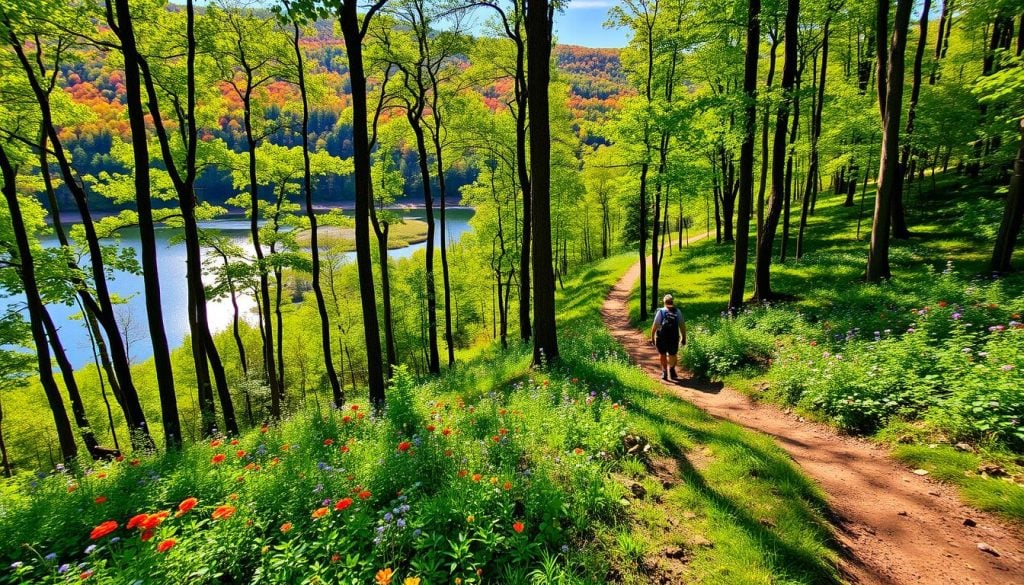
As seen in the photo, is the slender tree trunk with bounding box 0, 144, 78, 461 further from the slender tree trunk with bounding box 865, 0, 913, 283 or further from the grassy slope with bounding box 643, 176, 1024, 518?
the slender tree trunk with bounding box 865, 0, 913, 283

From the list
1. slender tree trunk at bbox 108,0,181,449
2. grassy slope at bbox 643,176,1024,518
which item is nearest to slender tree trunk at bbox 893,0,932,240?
grassy slope at bbox 643,176,1024,518

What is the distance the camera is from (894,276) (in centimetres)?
1184

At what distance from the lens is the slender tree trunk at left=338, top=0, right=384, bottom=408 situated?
7.61 metres

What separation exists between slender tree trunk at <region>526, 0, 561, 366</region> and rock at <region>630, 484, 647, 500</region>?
4.39 meters

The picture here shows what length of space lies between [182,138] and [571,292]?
2432cm

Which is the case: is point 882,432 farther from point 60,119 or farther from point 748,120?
point 60,119

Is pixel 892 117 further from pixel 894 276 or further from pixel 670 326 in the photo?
pixel 670 326

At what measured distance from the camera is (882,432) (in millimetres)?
5340

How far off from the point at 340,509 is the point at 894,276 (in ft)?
51.6

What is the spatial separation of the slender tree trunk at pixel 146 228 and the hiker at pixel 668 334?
421 inches

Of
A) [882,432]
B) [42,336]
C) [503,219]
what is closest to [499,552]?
[882,432]

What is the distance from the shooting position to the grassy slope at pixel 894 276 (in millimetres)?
4402

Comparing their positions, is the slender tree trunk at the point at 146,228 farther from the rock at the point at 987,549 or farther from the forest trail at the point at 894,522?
the rock at the point at 987,549

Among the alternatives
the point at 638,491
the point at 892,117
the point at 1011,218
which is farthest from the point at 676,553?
the point at 892,117
